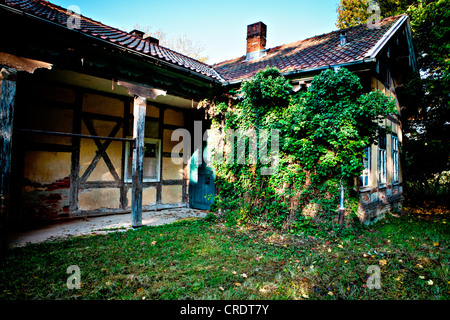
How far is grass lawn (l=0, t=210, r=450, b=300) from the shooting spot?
8.87 feet

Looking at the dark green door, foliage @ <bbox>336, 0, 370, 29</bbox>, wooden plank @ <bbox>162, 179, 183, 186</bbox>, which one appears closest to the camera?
the dark green door

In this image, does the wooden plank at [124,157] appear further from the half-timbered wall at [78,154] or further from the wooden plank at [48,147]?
the wooden plank at [48,147]

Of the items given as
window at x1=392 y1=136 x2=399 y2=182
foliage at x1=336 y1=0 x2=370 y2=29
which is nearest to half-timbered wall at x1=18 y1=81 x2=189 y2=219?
window at x1=392 y1=136 x2=399 y2=182

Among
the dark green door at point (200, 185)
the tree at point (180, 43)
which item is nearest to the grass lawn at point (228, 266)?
the dark green door at point (200, 185)

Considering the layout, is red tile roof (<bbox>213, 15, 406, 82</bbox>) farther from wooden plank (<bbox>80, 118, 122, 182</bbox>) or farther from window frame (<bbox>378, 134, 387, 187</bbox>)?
wooden plank (<bbox>80, 118, 122, 182</bbox>)

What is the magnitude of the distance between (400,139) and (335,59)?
571cm

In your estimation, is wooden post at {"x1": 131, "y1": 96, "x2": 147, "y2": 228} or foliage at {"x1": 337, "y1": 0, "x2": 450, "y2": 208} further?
foliage at {"x1": 337, "y1": 0, "x2": 450, "y2": 208}

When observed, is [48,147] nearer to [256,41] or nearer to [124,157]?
[124,157]

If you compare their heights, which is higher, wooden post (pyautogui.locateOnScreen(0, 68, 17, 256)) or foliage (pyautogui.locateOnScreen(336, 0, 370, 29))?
foliage (pyautogui.locateOnScreen(336, 0, 370, 29))

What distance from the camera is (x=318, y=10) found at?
37.8 ft

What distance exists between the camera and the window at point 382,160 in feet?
23.2

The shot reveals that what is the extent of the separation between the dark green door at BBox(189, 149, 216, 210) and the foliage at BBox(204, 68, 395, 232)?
128cm

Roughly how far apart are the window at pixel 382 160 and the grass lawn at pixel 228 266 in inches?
91.6
